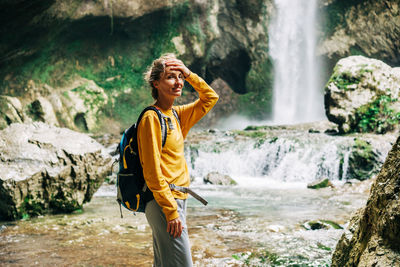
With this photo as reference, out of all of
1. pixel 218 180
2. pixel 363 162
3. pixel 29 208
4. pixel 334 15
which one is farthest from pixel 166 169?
pixel 334 15

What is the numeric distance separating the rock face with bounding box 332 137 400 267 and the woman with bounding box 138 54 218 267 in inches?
33.4

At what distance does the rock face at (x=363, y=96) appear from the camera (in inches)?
429

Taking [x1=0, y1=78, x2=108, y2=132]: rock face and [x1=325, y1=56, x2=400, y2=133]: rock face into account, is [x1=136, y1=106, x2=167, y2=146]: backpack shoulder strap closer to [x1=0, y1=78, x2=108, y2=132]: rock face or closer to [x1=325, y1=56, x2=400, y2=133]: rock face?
[x1=325, y1=56, x2=400, y2=133]: rock face

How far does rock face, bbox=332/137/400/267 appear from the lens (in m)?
1.58

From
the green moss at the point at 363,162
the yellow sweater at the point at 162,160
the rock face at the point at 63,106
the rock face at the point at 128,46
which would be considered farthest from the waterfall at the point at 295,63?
the yellow sweater at the point at 162,160

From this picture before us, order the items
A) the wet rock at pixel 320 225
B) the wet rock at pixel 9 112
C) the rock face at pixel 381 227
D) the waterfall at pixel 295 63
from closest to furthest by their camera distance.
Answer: the rock face at pixel 381 227, the wet rock at pixel 320 225, the wet rock at pixel 9 112, the waterfall at pixel 295 63

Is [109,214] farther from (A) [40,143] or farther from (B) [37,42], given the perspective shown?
(B) [37,42]

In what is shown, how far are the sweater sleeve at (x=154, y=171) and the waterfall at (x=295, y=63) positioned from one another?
20.5m

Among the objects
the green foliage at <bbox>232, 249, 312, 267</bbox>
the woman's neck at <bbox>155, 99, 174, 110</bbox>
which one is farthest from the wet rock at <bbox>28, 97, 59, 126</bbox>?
the woman's neck at <bbox>155, 99, 174, 110</bbox>

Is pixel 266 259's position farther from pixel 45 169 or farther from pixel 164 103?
pixel 45 169

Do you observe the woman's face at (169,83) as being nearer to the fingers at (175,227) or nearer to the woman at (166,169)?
the woman at (166,169)

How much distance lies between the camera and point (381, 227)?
5.53 feet

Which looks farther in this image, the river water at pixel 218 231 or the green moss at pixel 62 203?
the green moss at pixel 62 203

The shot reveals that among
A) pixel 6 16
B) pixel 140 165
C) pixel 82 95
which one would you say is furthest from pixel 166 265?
pixel 82 95
